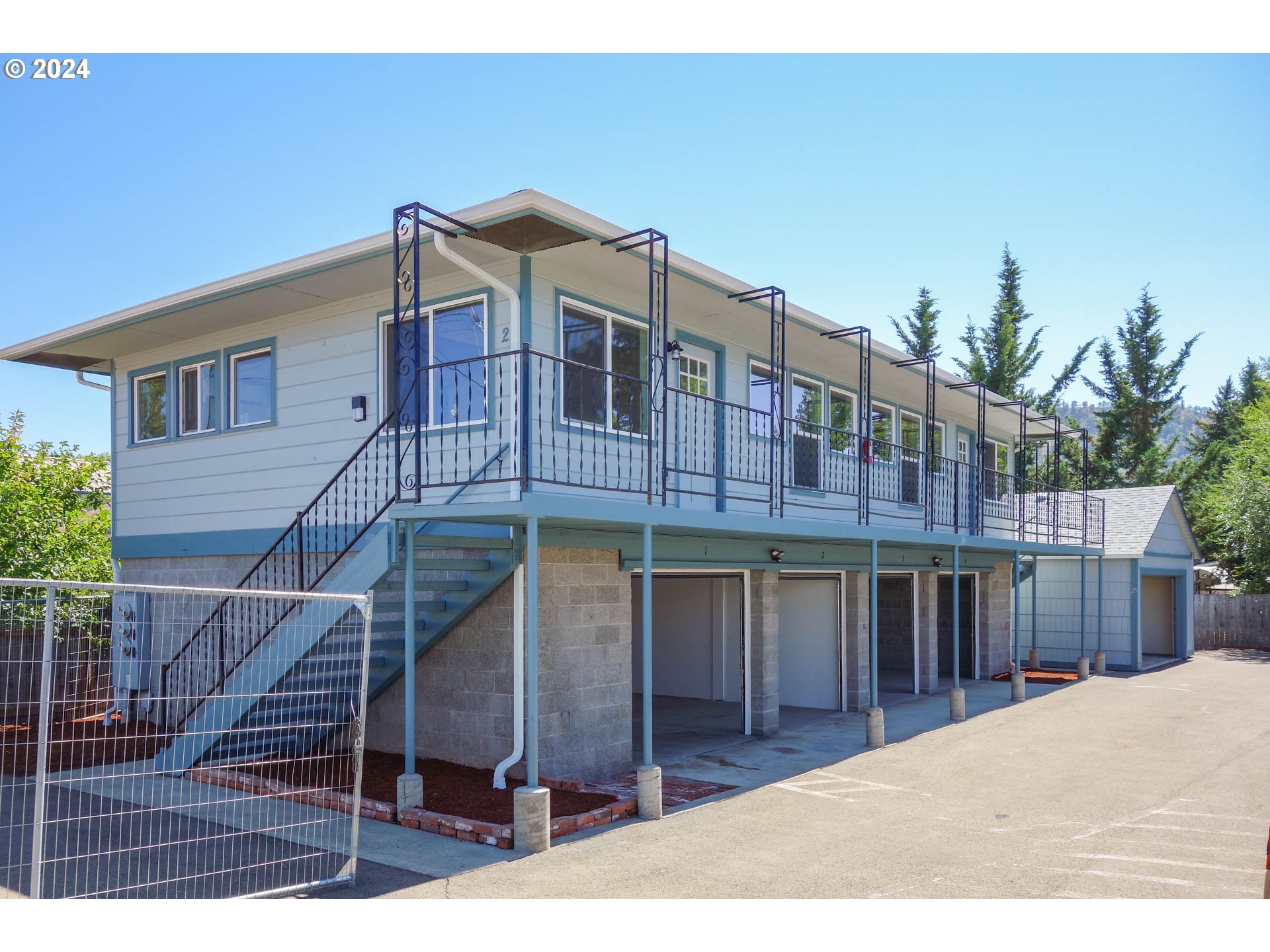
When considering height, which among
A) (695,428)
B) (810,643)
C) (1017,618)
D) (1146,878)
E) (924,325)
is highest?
(924,325)

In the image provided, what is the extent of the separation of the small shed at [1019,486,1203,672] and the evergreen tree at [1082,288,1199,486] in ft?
52.2

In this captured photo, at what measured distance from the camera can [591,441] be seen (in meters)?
9.62

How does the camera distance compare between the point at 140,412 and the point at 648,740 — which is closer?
the point at 648,740

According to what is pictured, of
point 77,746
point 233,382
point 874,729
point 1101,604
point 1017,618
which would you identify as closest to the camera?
point 77,746

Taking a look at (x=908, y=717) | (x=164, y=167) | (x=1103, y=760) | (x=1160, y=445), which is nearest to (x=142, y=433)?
(x=164, y=167)

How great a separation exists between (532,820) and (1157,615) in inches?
947

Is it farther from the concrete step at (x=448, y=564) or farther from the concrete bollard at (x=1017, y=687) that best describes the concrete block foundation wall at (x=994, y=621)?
the concrete step at (x=448, y=564)

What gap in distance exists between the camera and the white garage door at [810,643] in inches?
575

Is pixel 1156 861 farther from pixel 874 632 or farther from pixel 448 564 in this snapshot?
pixel 448 564

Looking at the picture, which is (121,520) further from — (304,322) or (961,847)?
(961,847)

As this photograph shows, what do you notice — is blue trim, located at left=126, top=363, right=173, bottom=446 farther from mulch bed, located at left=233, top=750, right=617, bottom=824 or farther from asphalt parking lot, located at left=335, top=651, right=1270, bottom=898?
asphalt parking lot, located at left=335, top=651, right=1270, bottom=898

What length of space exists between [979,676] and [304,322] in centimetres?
1443

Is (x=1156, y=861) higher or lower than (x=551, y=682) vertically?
lower

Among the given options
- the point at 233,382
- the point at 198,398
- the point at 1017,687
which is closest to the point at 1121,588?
the point at 1017,687
